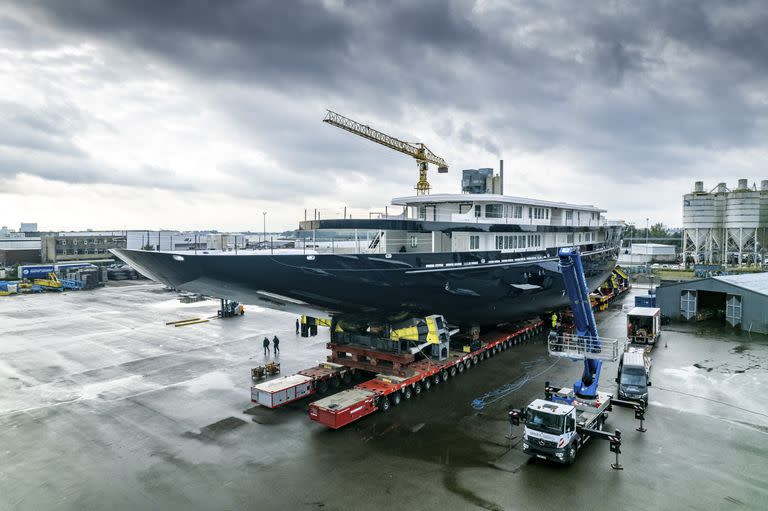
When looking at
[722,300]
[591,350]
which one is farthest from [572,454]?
[722,300]

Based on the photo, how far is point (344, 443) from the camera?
13.1 meters

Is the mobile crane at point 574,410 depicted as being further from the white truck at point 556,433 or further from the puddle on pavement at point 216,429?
the puddle on pavement at point 216,429

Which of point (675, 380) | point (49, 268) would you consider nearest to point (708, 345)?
point (675, 380)

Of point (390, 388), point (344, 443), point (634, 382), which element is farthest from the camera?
point (634, 382)

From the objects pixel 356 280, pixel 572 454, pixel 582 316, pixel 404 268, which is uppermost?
pixel 404 268

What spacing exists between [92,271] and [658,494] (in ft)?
198

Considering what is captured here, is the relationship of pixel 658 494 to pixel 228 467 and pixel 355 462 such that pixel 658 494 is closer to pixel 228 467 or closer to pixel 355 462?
pixel 355 462

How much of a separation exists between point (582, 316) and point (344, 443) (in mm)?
9057

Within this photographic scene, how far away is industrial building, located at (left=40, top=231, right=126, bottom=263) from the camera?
70875 mm

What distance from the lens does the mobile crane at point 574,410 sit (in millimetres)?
11398

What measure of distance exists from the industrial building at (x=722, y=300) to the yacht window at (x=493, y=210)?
54.6 feet

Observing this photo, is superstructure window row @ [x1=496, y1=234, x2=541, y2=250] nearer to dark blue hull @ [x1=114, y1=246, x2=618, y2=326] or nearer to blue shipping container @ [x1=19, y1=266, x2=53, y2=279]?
dark blue hull @ [x1=114, y1=246, x2=618, y2=326]

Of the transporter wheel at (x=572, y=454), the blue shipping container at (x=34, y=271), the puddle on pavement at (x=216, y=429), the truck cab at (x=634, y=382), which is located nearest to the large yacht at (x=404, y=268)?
the puddle on pavement at (x=216, y=429)

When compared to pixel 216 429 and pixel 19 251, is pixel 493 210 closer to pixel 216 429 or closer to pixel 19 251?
pixel 216 429
